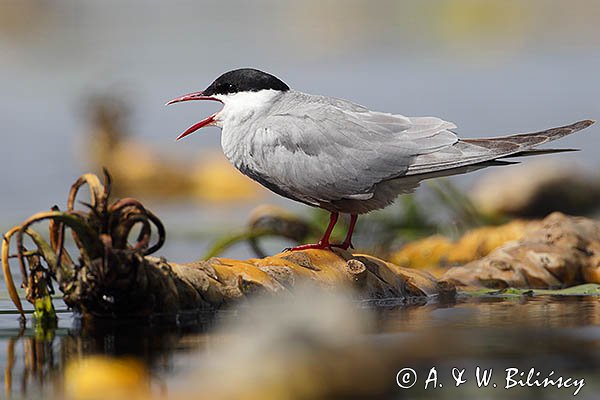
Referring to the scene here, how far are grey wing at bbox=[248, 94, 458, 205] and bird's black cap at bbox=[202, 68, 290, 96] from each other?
37 cm

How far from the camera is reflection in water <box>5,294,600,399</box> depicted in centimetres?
323

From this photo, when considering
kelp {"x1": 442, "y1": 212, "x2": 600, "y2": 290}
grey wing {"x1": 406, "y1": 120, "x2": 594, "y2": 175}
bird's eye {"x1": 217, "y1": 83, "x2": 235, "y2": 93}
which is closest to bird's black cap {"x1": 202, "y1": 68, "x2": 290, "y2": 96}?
bird's eye {"x1": 217, "y1": 83, "x2": 235, "y2": 93}

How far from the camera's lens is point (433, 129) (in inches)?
226

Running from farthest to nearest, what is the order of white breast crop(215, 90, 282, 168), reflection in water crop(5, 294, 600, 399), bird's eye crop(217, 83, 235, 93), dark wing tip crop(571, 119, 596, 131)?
bird's eye crop(217, 83, 235, 93) < white breast crop(215, 90, 282, 168) < dark wing tip crop(571, 119, 596, 131) < reflection in water crop(5, 294, 600, 399)

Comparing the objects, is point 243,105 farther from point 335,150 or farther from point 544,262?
point 544,262

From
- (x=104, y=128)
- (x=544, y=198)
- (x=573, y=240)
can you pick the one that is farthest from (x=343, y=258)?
(x=104, y=128)

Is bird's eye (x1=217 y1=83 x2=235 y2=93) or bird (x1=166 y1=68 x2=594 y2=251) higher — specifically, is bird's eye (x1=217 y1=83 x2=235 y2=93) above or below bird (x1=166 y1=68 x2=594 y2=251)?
above

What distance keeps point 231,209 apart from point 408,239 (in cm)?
370

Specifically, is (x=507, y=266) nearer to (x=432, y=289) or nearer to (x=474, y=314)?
(x=432, y=289)

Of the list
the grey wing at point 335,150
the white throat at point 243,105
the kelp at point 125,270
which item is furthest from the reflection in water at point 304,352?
the white throat at point 243,105

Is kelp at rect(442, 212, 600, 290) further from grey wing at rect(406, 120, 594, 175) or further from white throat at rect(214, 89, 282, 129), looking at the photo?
white throat at rect(214, 89, 282, 129)

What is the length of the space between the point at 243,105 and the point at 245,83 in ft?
0.42

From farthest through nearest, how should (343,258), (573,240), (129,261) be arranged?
(573,240) < (343,258) < (129,261)

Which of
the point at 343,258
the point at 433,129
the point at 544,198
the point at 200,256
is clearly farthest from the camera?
the point at 544,198
